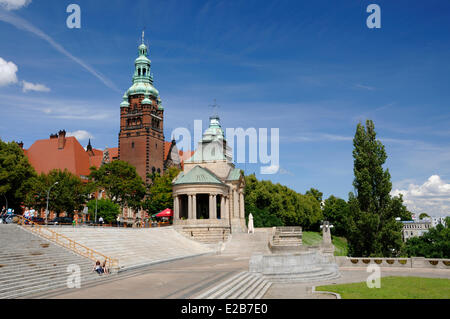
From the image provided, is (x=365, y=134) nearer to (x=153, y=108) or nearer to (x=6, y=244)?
(x=6, y=244)

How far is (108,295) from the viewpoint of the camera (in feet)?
55.6

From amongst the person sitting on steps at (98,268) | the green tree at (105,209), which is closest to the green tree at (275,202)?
the green tree at (105,209)

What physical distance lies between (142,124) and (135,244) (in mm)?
58013

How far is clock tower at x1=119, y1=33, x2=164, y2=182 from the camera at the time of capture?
88625mm

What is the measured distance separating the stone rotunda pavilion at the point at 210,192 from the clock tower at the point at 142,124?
824 inches

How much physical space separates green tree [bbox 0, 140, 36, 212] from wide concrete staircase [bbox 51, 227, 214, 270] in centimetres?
2347

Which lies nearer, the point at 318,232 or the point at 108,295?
the point at 108,295

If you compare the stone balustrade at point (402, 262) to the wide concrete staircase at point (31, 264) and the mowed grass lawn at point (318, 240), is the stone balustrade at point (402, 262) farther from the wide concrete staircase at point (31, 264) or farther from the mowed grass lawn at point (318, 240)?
the mowed grass lawn at point (318, 240)

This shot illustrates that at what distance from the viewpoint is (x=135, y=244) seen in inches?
1401

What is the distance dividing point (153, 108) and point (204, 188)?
45587 mm

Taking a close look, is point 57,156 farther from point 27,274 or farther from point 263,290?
point 263,290

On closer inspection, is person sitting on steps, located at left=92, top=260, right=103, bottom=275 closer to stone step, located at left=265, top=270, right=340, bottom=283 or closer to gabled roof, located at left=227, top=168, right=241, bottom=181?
stone step, located at left=265, top=270, right=340, bottom=283

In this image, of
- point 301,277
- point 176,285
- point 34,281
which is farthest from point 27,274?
point 301,277
